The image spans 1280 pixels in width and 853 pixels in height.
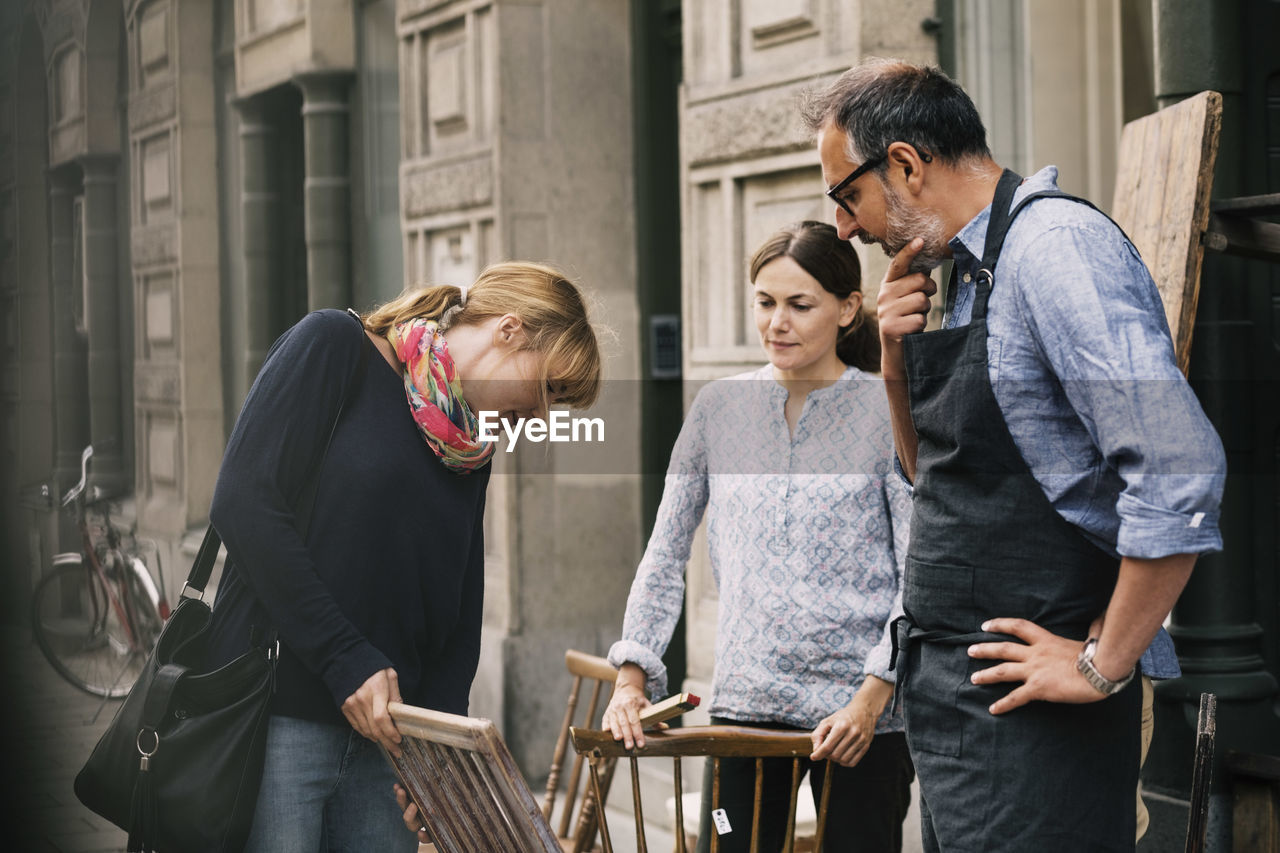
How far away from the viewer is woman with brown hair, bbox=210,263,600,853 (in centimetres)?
200

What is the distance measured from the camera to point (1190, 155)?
8.97ft

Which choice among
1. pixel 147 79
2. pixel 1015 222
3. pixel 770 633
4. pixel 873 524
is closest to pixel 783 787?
pixel 770 633

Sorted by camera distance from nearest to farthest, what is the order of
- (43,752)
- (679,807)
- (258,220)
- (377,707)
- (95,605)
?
1. (377,707)
2. (679,807)
3. (43,752)
4. (95,605)
5. (258,220)

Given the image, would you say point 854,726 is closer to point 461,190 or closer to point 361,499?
point 361,499

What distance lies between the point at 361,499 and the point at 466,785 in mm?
423

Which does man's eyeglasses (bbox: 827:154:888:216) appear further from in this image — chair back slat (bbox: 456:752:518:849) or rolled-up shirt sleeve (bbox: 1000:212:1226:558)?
chair back slat (bbox: 456:752:518:849)

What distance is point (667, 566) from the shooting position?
108 inches

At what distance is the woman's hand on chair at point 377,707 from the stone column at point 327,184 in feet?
13.8

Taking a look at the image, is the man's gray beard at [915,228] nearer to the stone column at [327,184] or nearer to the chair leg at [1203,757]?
the chair leg at [1203,757]

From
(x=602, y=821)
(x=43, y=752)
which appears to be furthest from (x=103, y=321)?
(x=602, y=821)

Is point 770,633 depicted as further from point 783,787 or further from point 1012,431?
point 1012,431

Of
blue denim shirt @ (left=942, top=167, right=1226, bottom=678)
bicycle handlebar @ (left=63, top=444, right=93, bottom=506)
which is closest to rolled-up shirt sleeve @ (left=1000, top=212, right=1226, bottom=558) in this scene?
blue denim shirt @ (left=942, top=167, right=1226, bottom=678)

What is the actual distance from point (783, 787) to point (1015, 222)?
52.4 inches

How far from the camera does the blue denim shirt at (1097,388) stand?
1.60 meters
